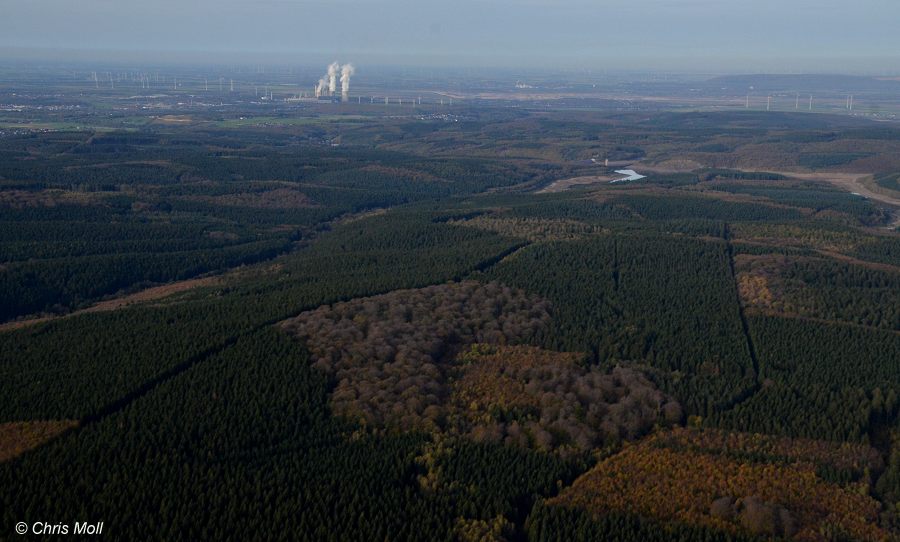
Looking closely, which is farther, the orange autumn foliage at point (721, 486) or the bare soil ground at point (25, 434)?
the bare soil ground at point (25, 434)

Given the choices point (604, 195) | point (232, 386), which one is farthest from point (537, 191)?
point (232, 386)

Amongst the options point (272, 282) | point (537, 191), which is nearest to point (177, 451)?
point (272, 282)

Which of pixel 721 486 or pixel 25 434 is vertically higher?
pixel 25 434

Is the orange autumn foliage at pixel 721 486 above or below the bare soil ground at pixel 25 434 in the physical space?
below

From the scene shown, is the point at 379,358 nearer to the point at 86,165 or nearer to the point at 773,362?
the point at 773,362

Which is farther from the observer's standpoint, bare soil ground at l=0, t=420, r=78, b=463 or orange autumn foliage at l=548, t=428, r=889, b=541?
bare soil ground at l=0, t=420, r=78, b=463

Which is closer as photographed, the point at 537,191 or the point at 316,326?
the point at 316,326

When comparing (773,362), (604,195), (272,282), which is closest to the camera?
(773,362)

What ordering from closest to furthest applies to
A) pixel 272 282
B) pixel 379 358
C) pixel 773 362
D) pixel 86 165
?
pixel 379 358, pixel 773 362, pixel 272 282, pixel 86 165

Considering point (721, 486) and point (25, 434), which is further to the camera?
point (25, 434)

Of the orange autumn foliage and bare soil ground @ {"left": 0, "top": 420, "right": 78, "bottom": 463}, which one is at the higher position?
bare soil ground @ {"left": 0, "top": 420, "right": 78, "bottom": 463}
